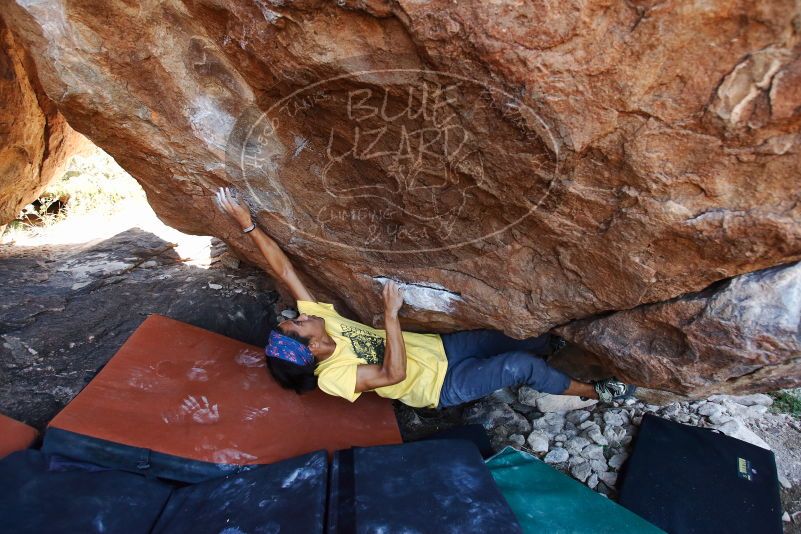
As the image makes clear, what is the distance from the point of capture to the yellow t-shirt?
92.9 inches

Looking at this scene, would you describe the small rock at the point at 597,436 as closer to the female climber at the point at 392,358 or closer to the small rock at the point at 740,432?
the female climber at the point at 392,358

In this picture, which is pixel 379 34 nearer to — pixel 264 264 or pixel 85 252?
pixel 264 264

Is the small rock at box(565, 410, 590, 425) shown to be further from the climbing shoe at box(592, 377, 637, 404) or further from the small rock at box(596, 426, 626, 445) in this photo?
the climbing shoe at box(592, 377, 637, 404)

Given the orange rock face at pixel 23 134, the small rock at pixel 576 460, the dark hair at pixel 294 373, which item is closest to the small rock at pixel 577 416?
the small rock at pixel 576 460

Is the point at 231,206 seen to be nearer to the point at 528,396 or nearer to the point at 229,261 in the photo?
the point at 229,261

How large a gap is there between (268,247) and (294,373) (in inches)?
22.6

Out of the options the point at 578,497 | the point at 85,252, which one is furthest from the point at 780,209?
the point at 85,252

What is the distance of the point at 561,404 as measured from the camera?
2.85 m

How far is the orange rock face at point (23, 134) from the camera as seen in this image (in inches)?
119

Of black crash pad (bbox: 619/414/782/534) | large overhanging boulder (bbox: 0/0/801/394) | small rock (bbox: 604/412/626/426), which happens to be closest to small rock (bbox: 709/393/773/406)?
black crash pad (bbox: 619/414/782/534)

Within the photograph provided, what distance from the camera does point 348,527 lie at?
1.74 metres

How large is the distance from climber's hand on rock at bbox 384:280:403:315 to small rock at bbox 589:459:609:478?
1211 millimetres

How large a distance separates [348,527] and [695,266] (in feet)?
4.52

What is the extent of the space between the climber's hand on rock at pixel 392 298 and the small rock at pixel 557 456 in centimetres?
109
